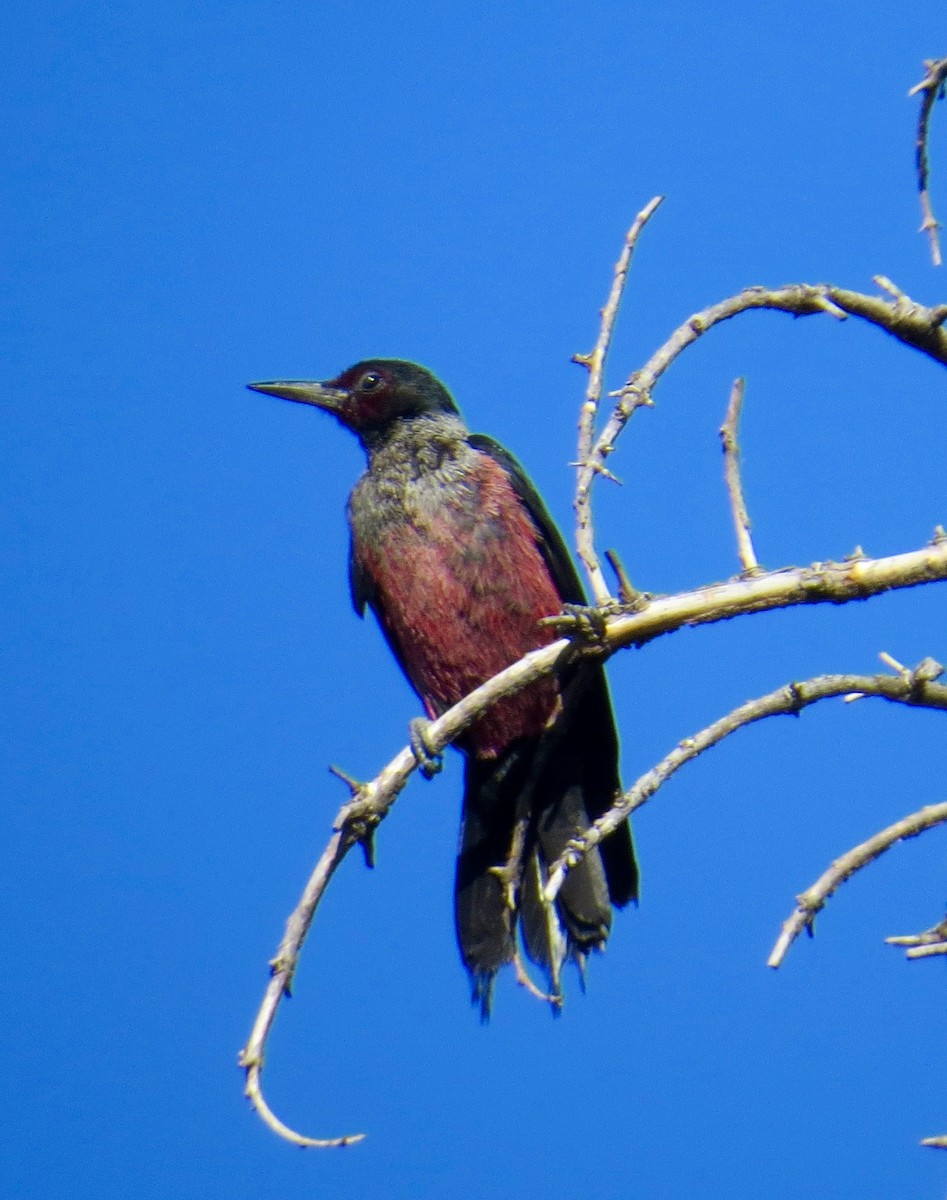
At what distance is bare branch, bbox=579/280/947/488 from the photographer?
3.59 metres

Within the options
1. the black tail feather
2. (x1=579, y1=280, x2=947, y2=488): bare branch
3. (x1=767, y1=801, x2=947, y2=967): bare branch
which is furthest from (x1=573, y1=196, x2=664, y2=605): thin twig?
the black tail feather

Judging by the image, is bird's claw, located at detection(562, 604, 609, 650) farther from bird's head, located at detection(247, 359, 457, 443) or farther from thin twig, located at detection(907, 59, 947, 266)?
bird's head, located at detection(247, 359, 457, 443)

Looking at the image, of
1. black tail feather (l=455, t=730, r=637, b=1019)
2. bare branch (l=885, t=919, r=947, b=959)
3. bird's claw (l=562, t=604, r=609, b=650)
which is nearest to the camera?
bare branch (l=885, t=919, r=947, b=959)

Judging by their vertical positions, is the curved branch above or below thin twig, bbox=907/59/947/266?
below

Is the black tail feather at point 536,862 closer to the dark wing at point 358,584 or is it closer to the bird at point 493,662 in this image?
the bird at point 493,662

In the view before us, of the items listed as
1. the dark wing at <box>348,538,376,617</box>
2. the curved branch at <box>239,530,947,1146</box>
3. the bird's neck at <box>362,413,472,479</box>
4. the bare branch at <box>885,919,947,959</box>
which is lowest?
the bare branch at <box>885,919,947,959</box>

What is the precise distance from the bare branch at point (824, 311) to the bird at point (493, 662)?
2.15 meters

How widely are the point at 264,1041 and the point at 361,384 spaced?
15.4ft

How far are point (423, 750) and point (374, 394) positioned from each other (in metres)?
3.51

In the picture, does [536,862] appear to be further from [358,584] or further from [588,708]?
[358,584]

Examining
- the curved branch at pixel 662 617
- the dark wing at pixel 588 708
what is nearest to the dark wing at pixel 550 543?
the dark wing at pixel 588 708

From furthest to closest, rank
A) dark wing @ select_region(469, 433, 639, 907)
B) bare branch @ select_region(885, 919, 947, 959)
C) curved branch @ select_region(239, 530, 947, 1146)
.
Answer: dark wing @ select_region(469, 433, 639, 907)
curved branch @ select_region(239, 530, 947, 1146)
bare branch @ select_region(885, 919, 947, 959)

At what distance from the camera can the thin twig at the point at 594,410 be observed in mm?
3527

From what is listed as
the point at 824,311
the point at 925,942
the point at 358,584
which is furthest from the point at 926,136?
the point at 358,584
